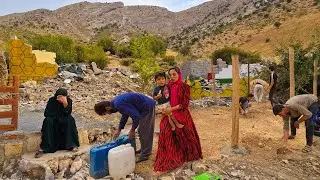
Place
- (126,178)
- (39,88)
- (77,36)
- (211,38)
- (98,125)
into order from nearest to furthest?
(126,178) → (98,125) → (39,88) → (211,38) → (77,36)

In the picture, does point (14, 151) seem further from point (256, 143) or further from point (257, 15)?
point (257, 15)

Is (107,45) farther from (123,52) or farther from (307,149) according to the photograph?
(307,149)

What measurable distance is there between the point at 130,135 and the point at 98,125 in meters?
2.43

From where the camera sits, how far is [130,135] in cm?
474

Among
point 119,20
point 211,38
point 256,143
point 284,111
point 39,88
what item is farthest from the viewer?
point 119,20

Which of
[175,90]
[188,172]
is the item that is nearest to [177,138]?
[188,172]

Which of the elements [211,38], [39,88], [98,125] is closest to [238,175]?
[98,125]

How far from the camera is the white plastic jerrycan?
4387 mm

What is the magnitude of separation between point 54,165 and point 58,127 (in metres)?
0.57

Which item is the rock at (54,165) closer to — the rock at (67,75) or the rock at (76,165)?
the rock at (76,165)

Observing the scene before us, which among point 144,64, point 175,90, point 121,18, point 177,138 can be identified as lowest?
point 177,138

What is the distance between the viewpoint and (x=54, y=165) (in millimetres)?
5176

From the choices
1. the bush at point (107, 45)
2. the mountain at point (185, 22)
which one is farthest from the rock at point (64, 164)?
the bush at point (107, 45)

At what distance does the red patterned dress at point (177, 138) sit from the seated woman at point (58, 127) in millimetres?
1544
